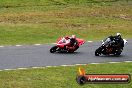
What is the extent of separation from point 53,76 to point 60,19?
2475cm

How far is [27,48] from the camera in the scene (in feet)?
94.7

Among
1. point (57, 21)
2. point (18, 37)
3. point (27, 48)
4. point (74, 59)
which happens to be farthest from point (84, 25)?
point (74, 59)

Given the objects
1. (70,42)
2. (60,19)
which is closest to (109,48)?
(70,42)

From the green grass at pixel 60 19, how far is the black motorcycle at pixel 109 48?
6.48 m

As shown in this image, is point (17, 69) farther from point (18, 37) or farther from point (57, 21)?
point (57, 21)

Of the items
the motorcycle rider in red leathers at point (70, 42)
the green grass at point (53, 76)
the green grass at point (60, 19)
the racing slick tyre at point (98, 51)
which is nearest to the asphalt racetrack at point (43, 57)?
the racing slick tyre at point (98, 51)

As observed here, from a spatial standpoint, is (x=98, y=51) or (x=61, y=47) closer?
(x=98, y=51)

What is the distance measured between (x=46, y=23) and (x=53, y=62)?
18.1m

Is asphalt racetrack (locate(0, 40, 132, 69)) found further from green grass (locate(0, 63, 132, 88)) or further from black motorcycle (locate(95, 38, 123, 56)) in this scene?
green grass (locate(0, 63, 132, 88))

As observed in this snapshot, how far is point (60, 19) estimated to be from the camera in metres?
45.2

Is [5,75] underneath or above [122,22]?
above

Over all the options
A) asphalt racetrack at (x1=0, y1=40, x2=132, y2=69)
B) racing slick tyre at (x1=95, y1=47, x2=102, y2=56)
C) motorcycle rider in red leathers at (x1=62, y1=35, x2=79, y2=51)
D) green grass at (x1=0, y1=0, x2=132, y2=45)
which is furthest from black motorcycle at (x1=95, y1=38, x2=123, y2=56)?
green grass at (x1=0, y1=0, x2=132, y2=45)

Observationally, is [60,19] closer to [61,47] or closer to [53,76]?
[61,47]

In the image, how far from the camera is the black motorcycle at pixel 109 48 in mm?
26547
